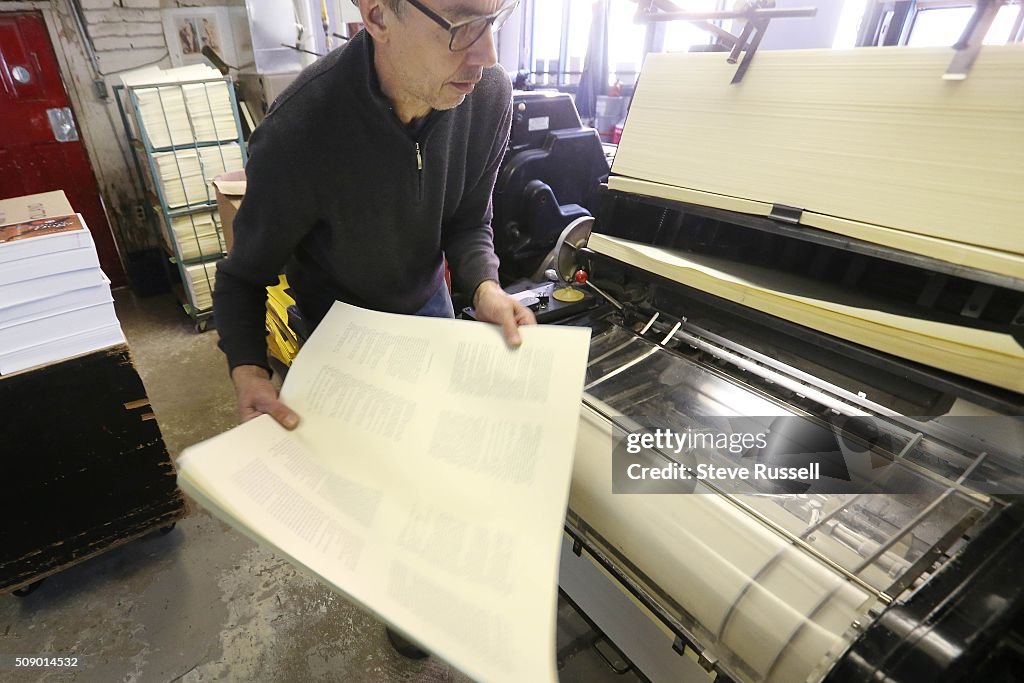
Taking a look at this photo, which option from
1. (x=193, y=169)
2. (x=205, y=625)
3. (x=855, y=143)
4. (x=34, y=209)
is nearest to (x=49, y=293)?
(x=34, y=209)

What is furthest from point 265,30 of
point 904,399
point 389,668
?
point 904,399

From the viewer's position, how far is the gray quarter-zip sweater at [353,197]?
0.98 meters

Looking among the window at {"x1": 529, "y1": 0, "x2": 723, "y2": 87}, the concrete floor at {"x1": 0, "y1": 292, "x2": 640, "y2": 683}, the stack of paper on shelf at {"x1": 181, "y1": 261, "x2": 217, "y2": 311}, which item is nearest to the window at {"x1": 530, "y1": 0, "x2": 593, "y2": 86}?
the window at {"x1": 529, "y1": 0, "x2": 723, "y2": 87}

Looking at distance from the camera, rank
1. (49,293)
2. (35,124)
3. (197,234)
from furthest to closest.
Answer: (35,124)
(197,234)
(49,293)

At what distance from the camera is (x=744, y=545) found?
0.76 metres

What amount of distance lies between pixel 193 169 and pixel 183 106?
1.00 feet

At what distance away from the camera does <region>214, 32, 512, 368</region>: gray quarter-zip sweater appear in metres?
0.98

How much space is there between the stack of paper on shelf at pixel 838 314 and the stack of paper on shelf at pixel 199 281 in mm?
2597

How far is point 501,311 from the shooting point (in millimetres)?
1012

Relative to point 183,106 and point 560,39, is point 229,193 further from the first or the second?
point 560,39

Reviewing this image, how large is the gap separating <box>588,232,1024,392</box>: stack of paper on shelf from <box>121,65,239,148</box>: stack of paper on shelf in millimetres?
2497

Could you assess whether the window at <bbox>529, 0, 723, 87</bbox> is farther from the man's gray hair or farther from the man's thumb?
the man's thumb

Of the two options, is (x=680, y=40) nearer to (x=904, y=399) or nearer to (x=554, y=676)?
(x=904, y=399)

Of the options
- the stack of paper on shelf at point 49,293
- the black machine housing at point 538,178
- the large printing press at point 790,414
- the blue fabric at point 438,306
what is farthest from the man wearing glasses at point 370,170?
the black machine housing at point 538,178
